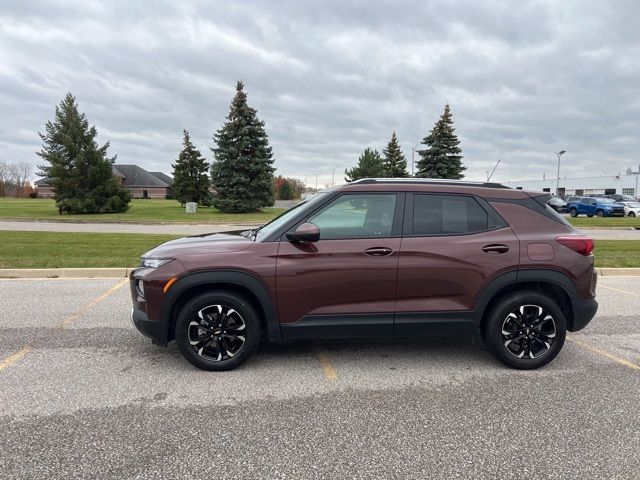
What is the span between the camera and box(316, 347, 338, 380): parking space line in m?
3.95

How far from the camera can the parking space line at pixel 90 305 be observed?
548 centimetres

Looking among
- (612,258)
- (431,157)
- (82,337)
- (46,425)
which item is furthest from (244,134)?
(46,425)

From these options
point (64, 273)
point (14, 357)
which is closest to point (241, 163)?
point (64, 273)

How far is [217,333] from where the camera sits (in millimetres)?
3947

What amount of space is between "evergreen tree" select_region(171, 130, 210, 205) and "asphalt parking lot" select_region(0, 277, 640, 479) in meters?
40.7

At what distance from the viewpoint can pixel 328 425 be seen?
3.10 meters

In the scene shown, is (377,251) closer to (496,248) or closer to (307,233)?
(307,233)

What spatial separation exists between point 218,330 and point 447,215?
2.42 meters

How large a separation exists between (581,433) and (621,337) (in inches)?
111

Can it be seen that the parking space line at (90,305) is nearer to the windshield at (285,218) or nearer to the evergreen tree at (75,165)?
the windshield at (285,218)

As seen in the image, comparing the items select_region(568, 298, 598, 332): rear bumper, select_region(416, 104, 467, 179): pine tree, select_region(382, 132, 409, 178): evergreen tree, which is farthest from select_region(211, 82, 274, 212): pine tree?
select_region(568, 298, 598, 332): rear bumper

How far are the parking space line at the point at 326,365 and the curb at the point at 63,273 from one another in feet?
18.6

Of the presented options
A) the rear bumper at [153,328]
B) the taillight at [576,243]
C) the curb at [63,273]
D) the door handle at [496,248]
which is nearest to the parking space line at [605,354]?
the taillight at [576,243]

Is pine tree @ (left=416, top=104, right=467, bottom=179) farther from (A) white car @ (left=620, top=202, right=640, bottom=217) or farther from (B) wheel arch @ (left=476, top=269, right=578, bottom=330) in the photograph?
(B) wheel arch @ (left=476, top=269, right=578, bottom=330)
